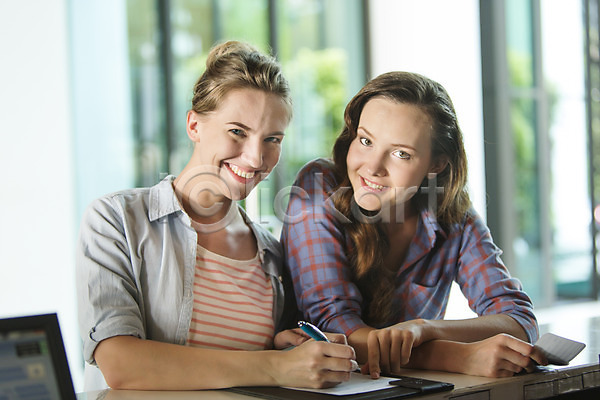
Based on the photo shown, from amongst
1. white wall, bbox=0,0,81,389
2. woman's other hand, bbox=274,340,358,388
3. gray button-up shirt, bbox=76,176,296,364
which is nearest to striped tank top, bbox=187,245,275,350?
gray button-up shirt, bbox=76,176,296,364

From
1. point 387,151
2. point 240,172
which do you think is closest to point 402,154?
point 387,151

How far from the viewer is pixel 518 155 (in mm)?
5098

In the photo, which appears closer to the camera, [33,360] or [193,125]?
[33,360]

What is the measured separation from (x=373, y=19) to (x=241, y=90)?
Result: 4.12m

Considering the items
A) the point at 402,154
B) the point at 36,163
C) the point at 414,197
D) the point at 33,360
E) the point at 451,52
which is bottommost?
the point at 33,360

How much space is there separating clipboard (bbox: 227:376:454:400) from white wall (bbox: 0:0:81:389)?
8.52 feet

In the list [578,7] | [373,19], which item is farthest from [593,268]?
[373,19]

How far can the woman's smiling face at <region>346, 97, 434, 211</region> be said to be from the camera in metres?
1.59

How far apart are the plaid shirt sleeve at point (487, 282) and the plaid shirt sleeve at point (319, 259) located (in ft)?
0.90

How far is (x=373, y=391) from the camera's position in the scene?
1.10 m

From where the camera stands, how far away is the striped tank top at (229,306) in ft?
4.64

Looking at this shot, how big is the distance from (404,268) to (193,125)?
1.93ft

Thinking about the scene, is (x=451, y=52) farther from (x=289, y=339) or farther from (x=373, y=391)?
(x=373, y=391)

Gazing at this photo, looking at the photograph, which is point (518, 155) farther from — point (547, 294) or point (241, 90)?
point (241, 90)
